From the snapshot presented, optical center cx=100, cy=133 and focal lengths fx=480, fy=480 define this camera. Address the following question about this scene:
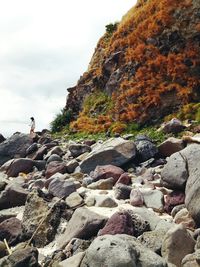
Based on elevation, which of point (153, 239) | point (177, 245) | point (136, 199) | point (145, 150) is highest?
point (145, 150)

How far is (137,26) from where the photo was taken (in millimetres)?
A: 33656

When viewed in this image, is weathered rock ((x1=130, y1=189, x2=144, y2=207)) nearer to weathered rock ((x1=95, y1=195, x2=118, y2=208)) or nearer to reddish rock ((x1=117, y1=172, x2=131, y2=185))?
weathered rock ((x1=95, y1=195, x2=118, y2=208))

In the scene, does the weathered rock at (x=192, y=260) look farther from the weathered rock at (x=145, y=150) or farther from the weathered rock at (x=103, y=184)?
the weathered rock at (x=145, y=150)

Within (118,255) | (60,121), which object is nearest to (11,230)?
(118,255)

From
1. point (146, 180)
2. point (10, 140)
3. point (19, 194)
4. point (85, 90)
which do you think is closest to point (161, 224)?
point (146, 180)

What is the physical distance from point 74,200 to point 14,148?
14.7 meters

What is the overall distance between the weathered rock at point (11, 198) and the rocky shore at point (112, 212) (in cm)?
3

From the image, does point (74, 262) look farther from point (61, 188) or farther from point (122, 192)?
point (61, 188)

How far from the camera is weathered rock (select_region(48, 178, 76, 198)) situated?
50.6ft

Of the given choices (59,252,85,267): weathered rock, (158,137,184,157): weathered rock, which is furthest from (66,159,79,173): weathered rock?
(59,252,85,267): weathered rock

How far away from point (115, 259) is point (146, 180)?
7.27 metres

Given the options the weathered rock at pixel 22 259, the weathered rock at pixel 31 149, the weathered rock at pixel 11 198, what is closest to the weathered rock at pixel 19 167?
the weathered rock at pixel 31 149

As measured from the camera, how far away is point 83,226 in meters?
12.3

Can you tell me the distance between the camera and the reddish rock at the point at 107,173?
55.2 ft
